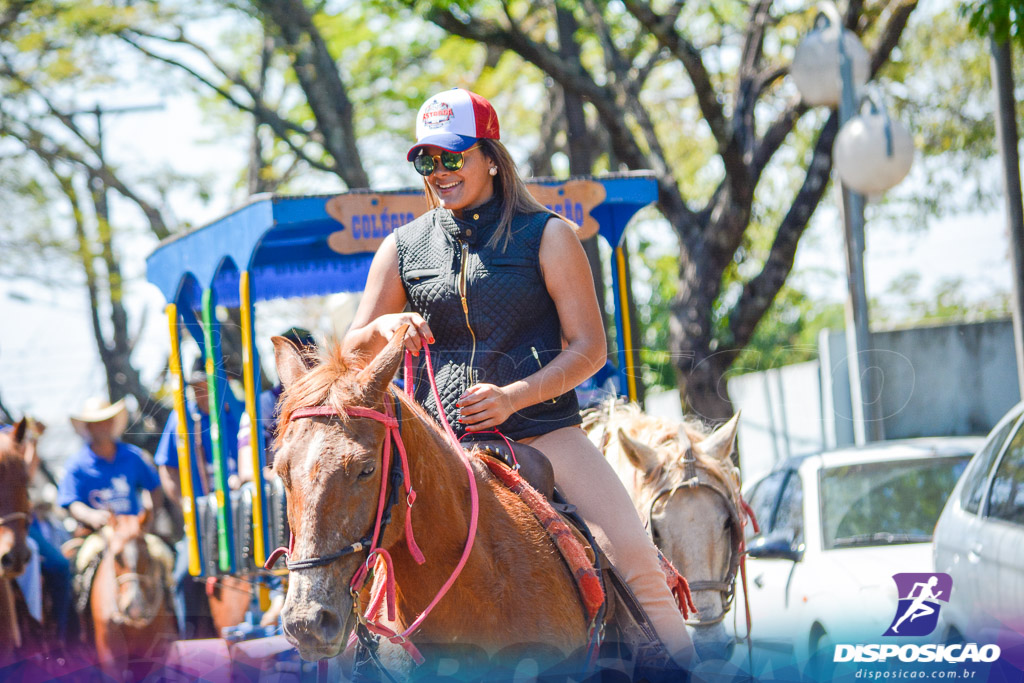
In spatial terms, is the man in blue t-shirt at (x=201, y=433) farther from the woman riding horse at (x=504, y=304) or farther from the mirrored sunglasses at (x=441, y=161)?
the mirrored sunglasses at (x=441, y=161)

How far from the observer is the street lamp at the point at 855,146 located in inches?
310

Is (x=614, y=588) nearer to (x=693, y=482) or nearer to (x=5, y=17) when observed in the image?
(x=693, y=482)

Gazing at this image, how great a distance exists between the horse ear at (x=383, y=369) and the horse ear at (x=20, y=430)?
3.94 m

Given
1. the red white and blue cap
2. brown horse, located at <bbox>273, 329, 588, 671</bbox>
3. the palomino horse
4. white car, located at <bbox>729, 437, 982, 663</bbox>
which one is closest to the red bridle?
brown horse, located at <bbox>273, 329, 588, 671</bbox>

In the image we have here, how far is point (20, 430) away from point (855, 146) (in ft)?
19.5

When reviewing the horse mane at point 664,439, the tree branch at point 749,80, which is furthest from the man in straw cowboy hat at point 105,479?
the tree branch at point 749,80

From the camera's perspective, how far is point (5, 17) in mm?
13922

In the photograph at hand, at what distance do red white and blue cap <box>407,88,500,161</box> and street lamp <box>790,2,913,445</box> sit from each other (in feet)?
15.7

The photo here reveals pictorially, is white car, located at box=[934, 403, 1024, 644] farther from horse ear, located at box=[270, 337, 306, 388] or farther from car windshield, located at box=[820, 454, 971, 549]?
horse ear, located at box=[270, 337, 306, 388]

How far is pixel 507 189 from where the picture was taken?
10.6 ft

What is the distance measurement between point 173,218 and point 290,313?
12.6 feet

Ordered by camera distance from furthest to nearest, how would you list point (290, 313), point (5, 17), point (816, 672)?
point (290, 313) < point (5, 17) < point (816, 672)

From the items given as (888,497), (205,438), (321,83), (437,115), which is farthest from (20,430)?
(321,83)

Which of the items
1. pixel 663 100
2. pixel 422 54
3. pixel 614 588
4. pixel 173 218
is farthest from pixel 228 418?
pixel 663 100
